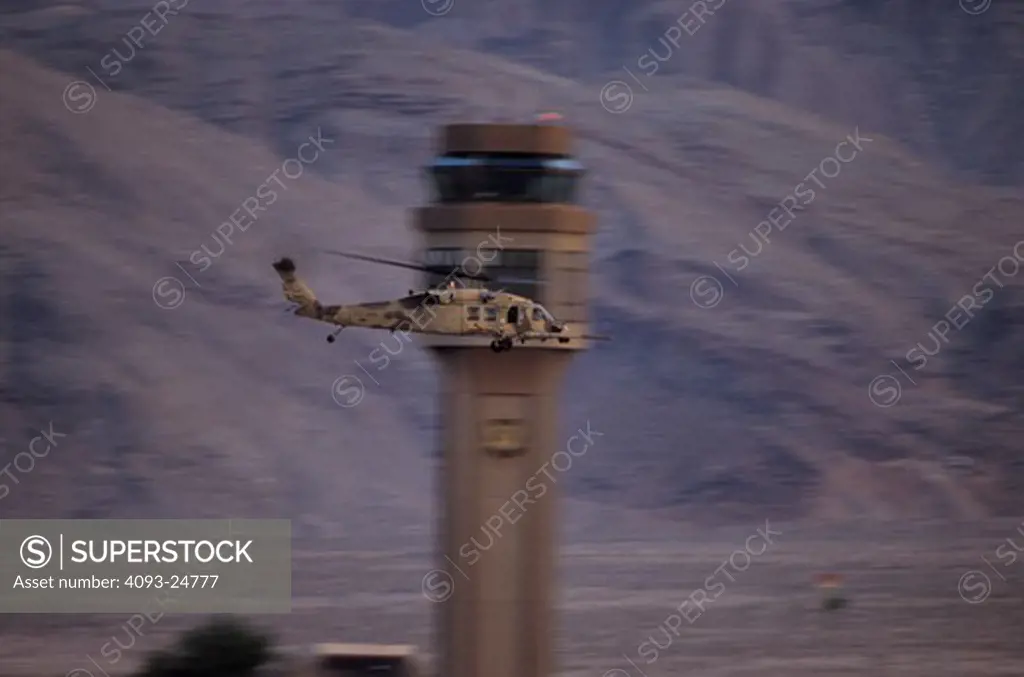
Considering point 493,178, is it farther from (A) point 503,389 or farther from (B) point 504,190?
(A) point 503,389

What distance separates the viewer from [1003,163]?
11794 centimetres

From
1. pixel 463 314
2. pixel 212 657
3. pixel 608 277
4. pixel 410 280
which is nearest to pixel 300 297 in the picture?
pixel 463 314

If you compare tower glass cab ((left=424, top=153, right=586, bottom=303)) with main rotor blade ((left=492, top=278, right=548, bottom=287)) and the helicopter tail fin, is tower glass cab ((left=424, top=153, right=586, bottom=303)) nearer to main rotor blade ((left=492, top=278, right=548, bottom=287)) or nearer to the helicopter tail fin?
main rotor blade ((left=492, top=278, right=548, bottom=287))

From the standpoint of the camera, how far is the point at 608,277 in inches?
3949

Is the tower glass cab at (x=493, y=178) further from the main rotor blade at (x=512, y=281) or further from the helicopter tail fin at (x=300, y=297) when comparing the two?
the helicopter tail fin at (x=300, y=297)

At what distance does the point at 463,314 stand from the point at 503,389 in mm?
1184

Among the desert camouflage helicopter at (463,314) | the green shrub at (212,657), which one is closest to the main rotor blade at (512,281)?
the desert camouflage helicopter at (463,314)

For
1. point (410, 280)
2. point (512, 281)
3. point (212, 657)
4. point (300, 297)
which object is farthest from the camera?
point (410, 280)

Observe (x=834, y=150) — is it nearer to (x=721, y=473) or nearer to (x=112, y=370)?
(x=721, y=473)

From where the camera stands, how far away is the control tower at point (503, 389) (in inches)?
1031

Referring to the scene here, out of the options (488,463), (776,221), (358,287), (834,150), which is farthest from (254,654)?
(834,150)

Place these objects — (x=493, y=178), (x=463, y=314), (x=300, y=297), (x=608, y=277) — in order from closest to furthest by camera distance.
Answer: (x=463, y=314), (x=493, y=178), (x=300, y=297), (x=608, y=277)

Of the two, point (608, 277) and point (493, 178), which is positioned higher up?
point (608, 277)

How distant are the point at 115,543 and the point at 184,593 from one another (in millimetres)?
4107
